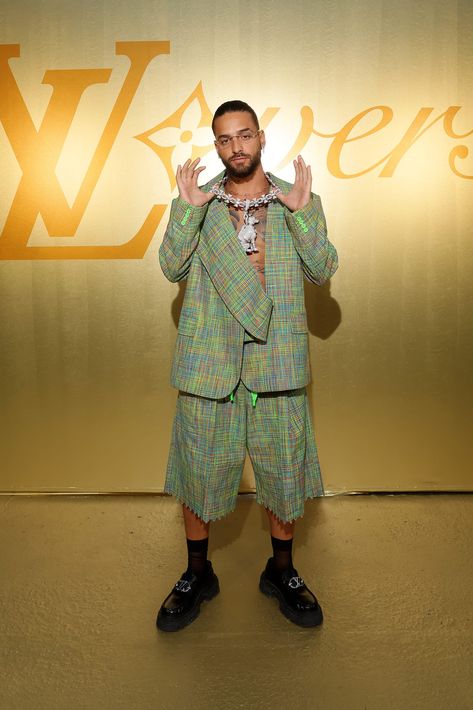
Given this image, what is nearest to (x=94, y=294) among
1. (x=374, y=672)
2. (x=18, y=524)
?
(x=18, y=524)

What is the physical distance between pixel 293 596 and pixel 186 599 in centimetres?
34

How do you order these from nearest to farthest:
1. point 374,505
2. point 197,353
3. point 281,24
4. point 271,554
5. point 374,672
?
point 374,672, point 197,353, point 271,554, point 281,24, point 374,505

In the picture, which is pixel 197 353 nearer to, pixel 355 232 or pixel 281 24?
pixel 355 232

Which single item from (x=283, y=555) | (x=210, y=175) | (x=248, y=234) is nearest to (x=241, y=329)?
(x=248, y=234)

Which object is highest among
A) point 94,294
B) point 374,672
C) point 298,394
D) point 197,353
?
point 94,294

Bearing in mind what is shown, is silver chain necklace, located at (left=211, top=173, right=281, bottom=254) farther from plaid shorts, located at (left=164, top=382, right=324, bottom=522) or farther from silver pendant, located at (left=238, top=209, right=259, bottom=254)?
plaid shorts, located at (left=164, top=382, right=324, bottom=522)

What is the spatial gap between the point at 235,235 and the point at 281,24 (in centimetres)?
128

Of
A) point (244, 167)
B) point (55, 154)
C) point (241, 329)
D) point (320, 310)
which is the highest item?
point (55, 154)

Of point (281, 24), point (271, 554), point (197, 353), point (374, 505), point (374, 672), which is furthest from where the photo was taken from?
point (374, 505)

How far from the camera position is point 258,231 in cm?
190

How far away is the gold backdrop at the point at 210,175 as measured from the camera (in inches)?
101

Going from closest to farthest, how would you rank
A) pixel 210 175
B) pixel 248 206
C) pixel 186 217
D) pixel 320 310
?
pixel 186 217 → pixel 248 206 → pixel 210 175 → pixel 320 310

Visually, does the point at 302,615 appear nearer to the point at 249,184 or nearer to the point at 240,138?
the point at 249,184

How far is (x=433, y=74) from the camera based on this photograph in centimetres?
256
